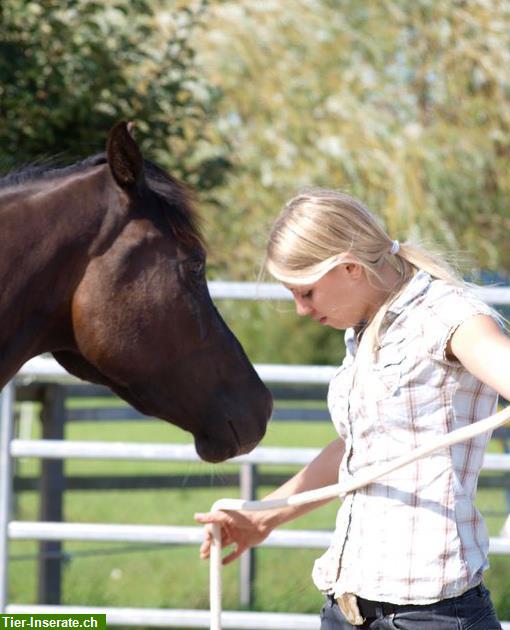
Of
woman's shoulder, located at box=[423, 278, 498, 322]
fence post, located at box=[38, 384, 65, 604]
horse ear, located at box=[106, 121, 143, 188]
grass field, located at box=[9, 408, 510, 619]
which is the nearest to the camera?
woman's shoulder, located at box=[423, 278, 498, 322]

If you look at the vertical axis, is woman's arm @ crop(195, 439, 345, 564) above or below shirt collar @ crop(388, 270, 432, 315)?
below

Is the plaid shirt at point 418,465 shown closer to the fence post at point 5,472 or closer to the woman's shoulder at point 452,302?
the woman's shoulder at point 452,302

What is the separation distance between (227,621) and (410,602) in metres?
2.01

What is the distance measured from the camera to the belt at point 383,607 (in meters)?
2.04

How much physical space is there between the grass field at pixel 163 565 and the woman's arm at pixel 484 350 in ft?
4.10

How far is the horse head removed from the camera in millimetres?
2508

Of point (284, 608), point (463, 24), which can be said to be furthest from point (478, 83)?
point (284, 608)

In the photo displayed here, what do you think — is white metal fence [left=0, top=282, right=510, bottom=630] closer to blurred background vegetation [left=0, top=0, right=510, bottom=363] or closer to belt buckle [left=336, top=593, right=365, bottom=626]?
belt buckle [left=336, top=593, right=365, bottom=626]

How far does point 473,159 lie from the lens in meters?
10.6

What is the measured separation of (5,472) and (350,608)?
2.23m

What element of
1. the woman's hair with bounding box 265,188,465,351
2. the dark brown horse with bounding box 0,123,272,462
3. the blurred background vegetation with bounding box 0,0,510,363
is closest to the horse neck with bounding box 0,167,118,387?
the dark brown horse with bounding box 0,123,272,462

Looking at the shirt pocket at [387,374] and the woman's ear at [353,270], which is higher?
the woman's ear at [353,270]

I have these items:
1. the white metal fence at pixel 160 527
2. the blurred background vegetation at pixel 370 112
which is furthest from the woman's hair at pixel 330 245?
the blurred background vegetation at pixel 370 112

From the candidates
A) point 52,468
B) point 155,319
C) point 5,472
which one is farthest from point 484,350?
point 52,468
